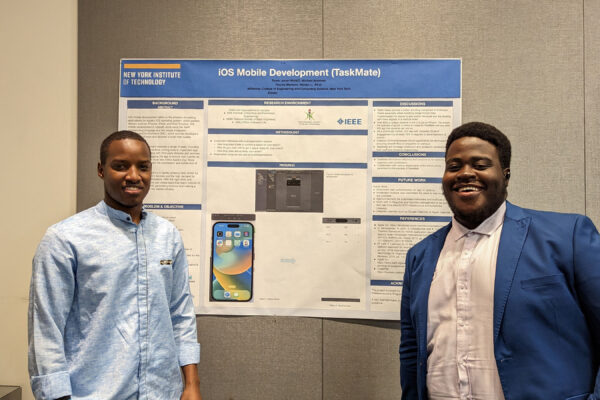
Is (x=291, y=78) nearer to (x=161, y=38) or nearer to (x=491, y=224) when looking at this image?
(x=161, y=38)

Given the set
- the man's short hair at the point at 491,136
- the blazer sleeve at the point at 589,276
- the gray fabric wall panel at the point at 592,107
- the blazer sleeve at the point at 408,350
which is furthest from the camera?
the gray fabric wall panel at the point at 592,107

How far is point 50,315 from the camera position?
109 cm

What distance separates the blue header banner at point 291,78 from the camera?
1701mm

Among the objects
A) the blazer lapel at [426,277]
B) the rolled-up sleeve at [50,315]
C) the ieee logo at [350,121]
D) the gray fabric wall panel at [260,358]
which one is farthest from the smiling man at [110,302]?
the ieee logo at [350,121]

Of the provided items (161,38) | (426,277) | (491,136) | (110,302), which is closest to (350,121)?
(491,136)

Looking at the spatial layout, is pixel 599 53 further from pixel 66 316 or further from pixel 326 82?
pixel 66 316

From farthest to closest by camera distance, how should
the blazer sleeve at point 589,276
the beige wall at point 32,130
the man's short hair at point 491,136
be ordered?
the beige wall at point 32,130
the man's short hair at point 491,136
the blazer sleeve at point 589,276

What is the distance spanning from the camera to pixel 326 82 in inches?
68.4

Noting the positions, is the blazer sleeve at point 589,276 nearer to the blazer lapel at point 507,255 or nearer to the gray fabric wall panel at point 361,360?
the blazer lapel at point 507,255

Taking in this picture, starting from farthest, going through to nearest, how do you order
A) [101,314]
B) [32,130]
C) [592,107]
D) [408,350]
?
1. [32,130]
2. [592,107]
3. [408,350]
4. [101,314]

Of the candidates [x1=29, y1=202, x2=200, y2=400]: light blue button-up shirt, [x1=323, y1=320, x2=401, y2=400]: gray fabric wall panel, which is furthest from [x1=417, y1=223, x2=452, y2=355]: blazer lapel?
[x1=29, y1=202, x2=200, y2=400]: light blue button-up shirt

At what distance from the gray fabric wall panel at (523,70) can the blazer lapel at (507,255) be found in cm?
Result: 62

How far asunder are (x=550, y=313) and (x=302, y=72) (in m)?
1.28

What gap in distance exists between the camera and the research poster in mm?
1701
